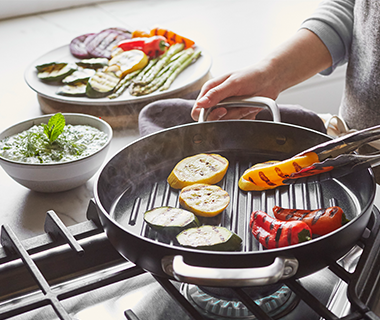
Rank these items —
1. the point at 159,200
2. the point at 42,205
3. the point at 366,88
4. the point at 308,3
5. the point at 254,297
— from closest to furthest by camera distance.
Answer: the point at 254,297, the point at 159,200, the point at 42,205, the point at 366,88, the point at 308,3

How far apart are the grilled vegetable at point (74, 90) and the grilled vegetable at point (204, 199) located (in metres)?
0.70

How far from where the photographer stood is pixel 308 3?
226 centimetres

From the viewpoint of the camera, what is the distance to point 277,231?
0.58m

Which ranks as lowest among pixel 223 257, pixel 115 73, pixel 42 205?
pixel 42 205

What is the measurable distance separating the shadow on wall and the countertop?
3cm

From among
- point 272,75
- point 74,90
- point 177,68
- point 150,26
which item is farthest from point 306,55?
point 150,26

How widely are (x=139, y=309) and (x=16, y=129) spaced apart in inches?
21.8

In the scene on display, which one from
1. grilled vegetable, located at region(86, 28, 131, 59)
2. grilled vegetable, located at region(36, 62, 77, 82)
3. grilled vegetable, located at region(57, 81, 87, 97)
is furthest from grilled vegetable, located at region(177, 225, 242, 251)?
→ grilled vegetable, located at region(86, 28, 131, 59)

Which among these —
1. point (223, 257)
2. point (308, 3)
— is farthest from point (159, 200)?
point (308, 3)

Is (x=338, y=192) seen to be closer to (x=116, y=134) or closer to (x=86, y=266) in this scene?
(x=86, y=266)

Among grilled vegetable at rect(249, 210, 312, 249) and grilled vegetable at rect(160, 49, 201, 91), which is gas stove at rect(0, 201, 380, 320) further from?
grilled vegetable at rect(160, 49, 201, 91)

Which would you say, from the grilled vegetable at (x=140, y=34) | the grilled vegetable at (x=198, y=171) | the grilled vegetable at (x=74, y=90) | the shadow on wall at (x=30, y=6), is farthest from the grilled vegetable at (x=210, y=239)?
the shadow on wall at (x=30, y=6)

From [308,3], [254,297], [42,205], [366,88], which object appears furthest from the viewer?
[308,3]

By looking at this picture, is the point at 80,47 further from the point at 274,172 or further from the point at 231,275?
the point at 231,275
